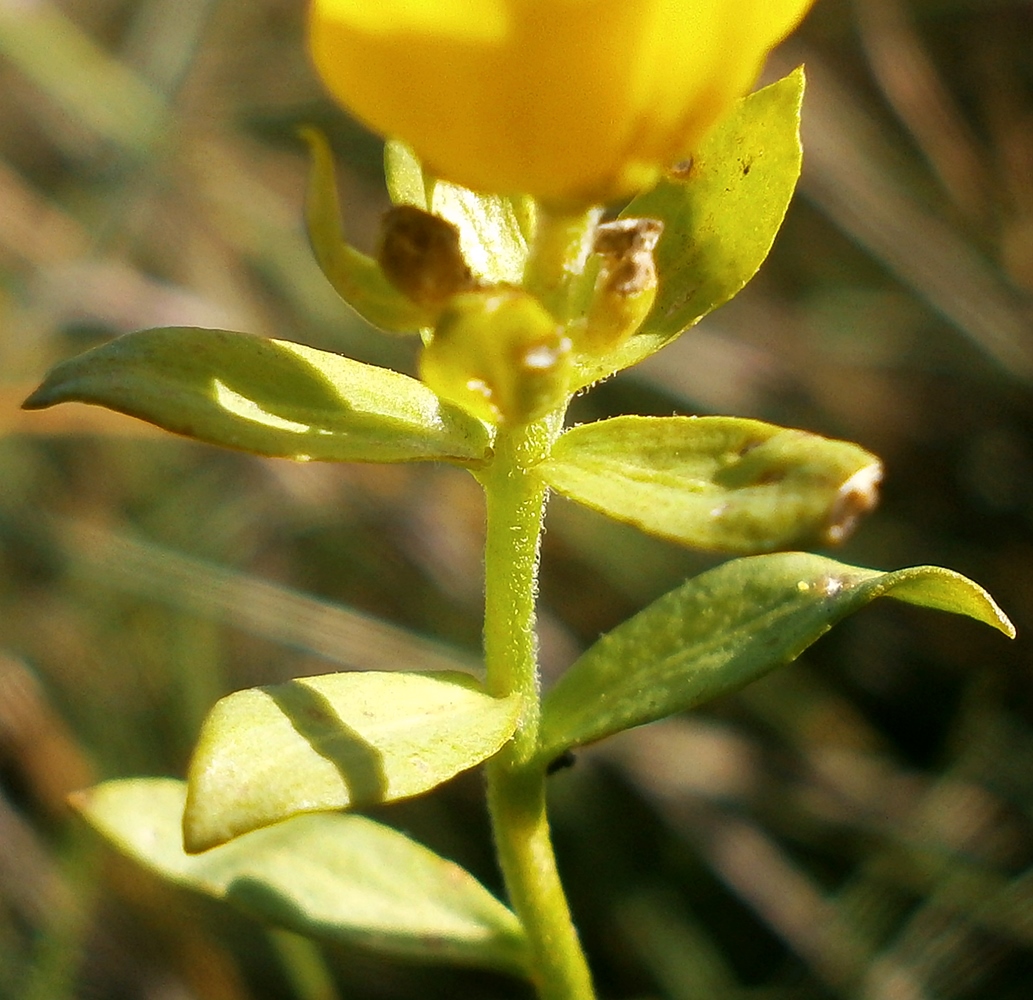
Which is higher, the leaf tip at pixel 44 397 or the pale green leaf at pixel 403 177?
the pale green leaf at pixel 403 177

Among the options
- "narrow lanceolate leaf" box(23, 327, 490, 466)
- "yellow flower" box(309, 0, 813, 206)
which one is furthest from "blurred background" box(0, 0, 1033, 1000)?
"yellow flower" box(309, 0, 813, 206)

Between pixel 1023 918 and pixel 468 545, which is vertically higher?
pixel 468 545

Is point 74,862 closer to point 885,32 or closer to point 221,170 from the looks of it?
point 221,170

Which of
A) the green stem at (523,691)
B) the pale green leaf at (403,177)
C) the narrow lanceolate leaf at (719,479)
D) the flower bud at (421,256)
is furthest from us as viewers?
the pale green leaf at (403,177)

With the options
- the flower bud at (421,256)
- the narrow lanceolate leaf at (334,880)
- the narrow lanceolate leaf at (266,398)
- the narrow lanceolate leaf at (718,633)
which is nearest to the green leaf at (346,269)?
the flower bud at (421,256)

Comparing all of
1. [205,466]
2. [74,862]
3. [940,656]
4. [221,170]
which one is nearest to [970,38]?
[940,656]

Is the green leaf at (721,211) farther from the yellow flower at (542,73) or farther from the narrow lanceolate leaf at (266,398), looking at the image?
the yellow flower at (542,73)

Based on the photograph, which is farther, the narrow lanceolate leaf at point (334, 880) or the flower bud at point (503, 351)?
the narrow lanceolate leaf at point (334, 880)

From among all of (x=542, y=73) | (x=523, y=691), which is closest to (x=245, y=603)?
(x=523, y=691)
